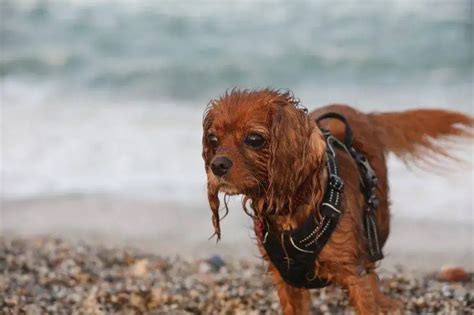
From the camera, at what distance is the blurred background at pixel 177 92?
836 centimetres

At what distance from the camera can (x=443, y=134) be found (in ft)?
20.0

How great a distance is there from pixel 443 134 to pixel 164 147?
16.9ft

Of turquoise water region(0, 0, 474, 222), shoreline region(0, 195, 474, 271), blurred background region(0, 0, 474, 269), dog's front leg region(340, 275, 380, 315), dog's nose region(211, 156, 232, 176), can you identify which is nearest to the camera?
dog's nose region(211, 156, 232, 176)

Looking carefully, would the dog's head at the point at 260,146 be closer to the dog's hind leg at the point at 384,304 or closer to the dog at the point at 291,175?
the dog at the point at 291,175

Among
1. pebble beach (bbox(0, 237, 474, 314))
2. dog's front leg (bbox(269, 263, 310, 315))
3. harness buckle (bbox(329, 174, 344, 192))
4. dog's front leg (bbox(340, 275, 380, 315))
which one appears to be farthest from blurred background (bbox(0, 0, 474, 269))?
harness buckle (bbox(329, 174, 344, 192))

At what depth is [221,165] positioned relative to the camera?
3.95m

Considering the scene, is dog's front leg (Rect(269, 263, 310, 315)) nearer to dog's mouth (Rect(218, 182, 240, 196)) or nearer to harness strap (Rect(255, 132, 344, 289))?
harness strap (Rect(255, 132, 344, 289))

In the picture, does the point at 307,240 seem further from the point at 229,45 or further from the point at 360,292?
the point at 229,45

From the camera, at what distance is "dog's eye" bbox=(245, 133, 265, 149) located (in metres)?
4.05

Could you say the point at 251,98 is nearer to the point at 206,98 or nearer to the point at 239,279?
the point at 239,279

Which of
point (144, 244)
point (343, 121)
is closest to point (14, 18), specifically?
point (144, 244)

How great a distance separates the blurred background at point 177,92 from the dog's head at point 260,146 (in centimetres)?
227

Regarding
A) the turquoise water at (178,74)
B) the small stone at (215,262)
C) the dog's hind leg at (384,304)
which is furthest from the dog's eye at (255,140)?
the turquoise water at (178,74)

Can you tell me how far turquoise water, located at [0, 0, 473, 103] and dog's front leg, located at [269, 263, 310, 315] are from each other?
887 cm
